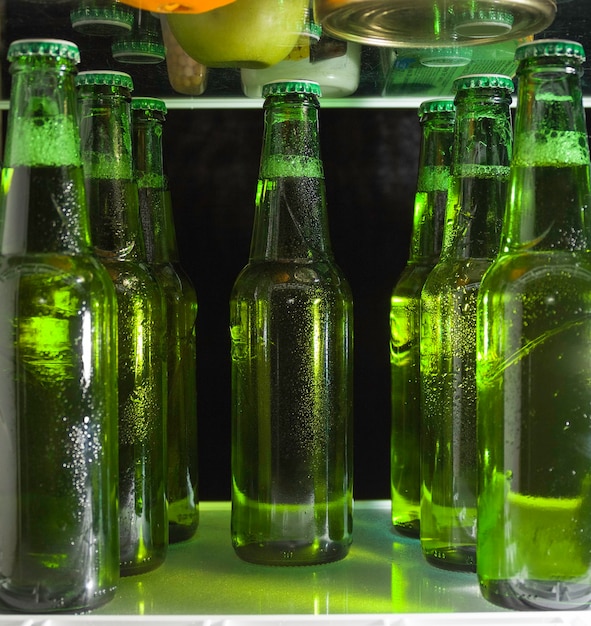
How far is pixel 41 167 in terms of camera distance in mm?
688

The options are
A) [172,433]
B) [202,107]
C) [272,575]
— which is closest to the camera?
[272,575]

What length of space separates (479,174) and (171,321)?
0.33 meters

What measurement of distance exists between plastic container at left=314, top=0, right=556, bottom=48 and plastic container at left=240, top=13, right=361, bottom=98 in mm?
26

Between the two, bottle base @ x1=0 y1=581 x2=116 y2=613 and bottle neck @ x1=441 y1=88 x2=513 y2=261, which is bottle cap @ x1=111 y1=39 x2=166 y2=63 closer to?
bottle neck @ x1=441 y1=88 x2=513 y2=261

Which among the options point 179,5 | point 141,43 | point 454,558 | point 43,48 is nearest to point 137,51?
point 141,43

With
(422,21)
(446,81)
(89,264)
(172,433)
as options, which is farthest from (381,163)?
(89,264)

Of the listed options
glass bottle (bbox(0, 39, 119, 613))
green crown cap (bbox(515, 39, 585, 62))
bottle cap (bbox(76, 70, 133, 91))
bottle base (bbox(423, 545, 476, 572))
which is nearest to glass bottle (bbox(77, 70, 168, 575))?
bottle cap (bbox(76, 70, 133, 91))

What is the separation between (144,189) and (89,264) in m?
0.27

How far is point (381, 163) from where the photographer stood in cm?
114

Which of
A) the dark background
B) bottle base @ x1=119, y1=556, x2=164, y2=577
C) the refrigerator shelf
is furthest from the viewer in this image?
the dark background

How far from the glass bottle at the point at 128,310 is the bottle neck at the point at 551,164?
0.33m

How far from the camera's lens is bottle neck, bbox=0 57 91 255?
0.68 metres

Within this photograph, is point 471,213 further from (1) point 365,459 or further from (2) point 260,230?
(1) point 365,459

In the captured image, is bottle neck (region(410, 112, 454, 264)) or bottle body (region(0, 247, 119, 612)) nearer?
bottle body (region(0, 247, 119, 612))
